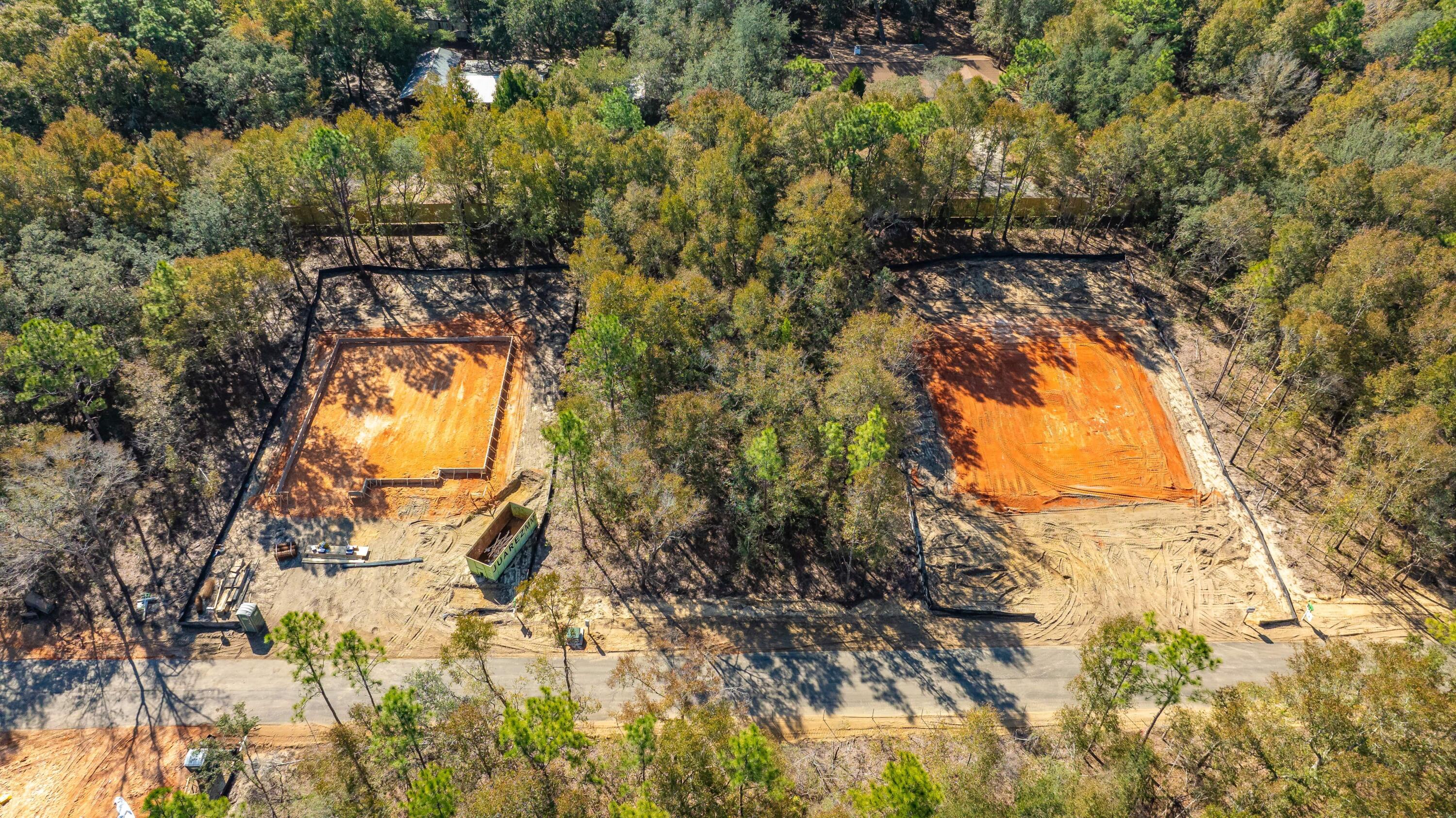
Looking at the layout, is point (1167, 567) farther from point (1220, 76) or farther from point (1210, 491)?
point (1220, 76)

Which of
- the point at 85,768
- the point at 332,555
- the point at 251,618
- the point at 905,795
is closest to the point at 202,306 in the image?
the point at 332,555

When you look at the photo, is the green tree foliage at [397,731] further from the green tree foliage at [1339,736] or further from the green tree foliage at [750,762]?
the green tree foliage at [1339,736]

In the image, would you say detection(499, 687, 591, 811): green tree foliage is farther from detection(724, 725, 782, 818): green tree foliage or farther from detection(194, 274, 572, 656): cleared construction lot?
detection(194, 274, 572, 656): cleared construction lot

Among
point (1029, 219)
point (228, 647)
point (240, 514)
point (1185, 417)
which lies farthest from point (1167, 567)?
point (240, 514)

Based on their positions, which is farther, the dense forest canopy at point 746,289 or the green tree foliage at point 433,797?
the dense forest canopy at point 746,289

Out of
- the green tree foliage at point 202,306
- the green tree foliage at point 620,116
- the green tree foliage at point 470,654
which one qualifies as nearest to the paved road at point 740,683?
the green tree foliage at point 470,654

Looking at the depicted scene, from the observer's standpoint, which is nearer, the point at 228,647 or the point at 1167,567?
the point at 228,647

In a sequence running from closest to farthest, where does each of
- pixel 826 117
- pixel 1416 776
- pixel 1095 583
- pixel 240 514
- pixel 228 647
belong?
pixel 1416 776
pixel 228 647
pixel 1095 583
pixel 240 514
pixel 826 117
